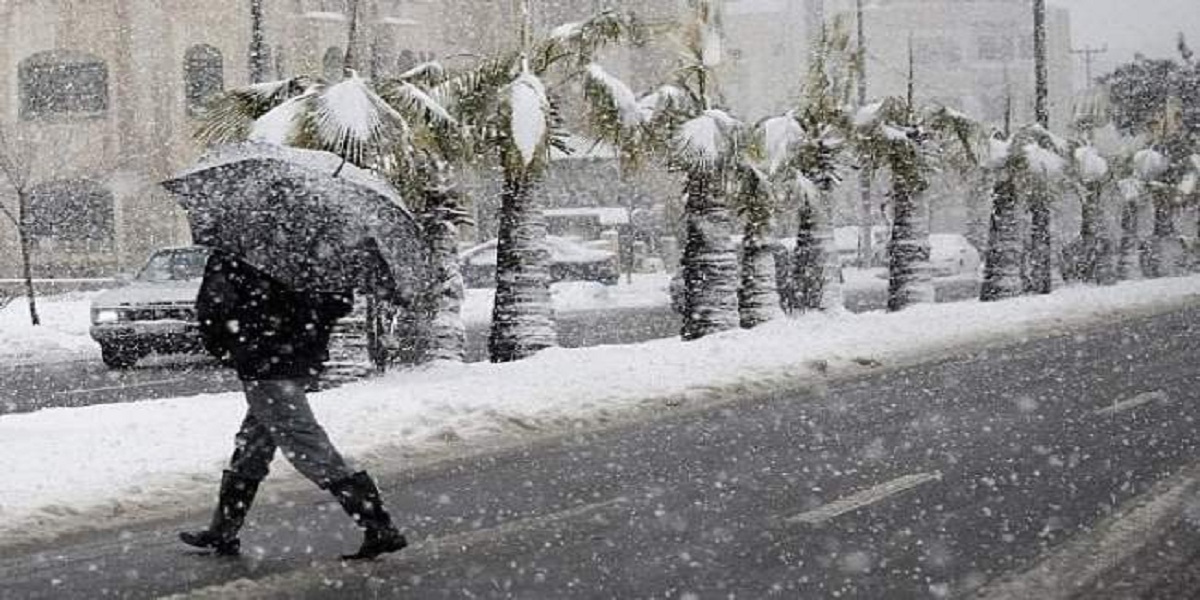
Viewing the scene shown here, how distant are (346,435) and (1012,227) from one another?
18745 millimetres

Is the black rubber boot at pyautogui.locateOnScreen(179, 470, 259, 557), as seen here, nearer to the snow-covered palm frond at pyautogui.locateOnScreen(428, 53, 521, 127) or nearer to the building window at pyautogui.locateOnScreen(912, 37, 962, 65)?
the snow-covered palm frond at pyautogui.locateOnScreen(428, 53, 521, 127)

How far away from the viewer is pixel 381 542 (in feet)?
20.5

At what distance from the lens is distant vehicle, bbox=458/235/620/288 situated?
33.2 m

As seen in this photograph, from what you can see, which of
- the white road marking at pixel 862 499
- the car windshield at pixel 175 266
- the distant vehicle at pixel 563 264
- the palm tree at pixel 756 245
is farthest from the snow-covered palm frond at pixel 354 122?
the distant vehicle at pixel 563 264

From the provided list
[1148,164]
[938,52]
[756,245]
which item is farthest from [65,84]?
[938,52]

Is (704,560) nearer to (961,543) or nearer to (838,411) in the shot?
(961,543)

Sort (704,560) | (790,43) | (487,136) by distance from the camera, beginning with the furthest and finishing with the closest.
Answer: (790,43), (487,136), (704,560)

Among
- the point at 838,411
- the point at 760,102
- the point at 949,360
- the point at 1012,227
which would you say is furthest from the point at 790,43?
the point at 838,411

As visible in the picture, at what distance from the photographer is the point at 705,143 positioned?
54.5 ft

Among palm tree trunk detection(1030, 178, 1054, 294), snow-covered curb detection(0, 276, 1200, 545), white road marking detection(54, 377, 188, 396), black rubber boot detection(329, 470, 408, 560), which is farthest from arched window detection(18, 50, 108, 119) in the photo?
black rubber boot detection(329, 470, 408, 560)

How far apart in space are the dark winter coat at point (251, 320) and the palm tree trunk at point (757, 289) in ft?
43.0

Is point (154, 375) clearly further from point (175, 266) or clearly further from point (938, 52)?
point (938, 52)

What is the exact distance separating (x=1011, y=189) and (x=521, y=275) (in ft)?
45.4

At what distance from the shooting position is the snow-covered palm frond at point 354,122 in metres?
11.7
